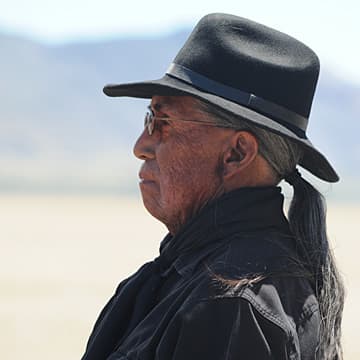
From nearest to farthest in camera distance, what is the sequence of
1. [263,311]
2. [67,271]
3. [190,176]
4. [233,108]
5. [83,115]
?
1. [263,311]
2. [233,108]
3. [190,176]
4. [67,271]
5. [83,115]

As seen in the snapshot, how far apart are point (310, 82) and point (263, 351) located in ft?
2.51

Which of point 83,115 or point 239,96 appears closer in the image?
point 239,96

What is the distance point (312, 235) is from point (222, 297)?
474mm

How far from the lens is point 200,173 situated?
8.11ft

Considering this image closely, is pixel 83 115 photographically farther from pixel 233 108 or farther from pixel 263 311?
pixel 263 311

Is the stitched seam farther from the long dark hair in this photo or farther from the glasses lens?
the glasses lens

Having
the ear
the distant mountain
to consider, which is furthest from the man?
the distant mountain


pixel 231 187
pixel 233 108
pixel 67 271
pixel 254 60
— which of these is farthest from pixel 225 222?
pixel 67 271

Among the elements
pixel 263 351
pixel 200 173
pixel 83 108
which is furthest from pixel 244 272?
pixel 83 108

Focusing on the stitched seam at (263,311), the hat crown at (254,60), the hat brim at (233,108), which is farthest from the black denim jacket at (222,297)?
the hat crown at (254,60)

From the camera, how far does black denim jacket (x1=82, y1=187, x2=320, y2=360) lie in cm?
212

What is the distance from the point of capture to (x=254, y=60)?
244cm

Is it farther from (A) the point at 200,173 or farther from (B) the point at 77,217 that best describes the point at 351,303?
Result: (B) the point at 77,217

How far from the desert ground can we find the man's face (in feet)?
1.51
